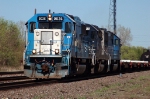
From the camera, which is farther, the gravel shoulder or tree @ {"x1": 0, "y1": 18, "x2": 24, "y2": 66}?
tree @ {"x1": 0, "y1": 18, "x2": 24, "y2": 66}

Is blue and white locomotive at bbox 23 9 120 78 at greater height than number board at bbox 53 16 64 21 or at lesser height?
lesser

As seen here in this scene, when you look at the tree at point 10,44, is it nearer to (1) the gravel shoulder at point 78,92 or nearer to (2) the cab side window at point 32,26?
(2) the cab side window at point 32,26

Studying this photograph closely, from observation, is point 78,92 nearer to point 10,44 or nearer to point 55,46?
point 55,46

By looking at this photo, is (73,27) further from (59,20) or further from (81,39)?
(81,39)

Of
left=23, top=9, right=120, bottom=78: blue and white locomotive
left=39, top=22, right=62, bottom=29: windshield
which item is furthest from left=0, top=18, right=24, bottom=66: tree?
left=39, top=22, right=62, bottom=29: windshield

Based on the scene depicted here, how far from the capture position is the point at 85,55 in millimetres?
21078

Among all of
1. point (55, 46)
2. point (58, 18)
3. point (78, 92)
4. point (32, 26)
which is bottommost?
point (78, 92)

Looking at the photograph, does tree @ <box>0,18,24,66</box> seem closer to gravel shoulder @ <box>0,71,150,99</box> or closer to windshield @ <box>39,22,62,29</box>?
windshield @ <box>39,22,62,29</box>

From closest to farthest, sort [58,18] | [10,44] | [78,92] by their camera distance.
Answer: [78,92]
[58,18]
[10,44]

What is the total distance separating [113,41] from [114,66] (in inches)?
105

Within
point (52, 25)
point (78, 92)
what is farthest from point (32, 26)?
point (78, 92)

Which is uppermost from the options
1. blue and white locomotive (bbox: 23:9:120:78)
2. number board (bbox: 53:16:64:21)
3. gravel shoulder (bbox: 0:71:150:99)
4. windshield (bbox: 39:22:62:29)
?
number board (bbox: 53:16:64:21)

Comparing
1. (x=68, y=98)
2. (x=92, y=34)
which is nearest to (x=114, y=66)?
(x=92, y=34)

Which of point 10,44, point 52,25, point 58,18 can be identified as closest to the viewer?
point 58,18
